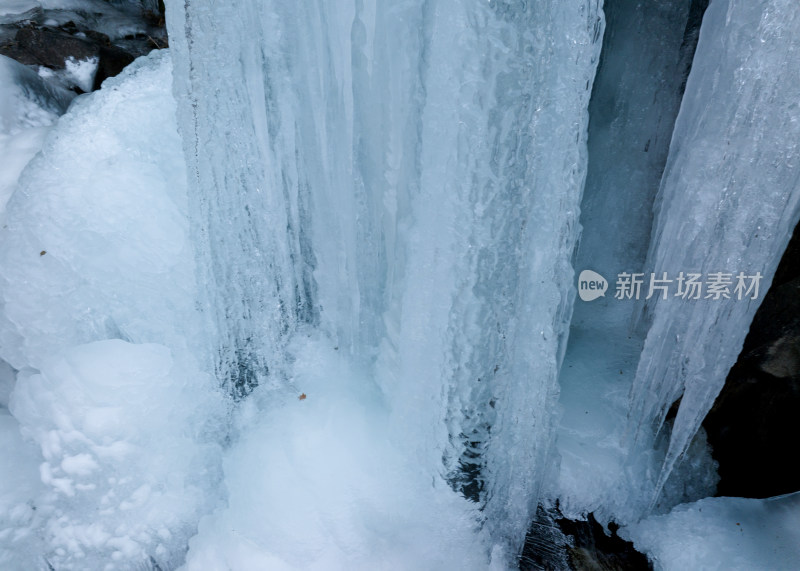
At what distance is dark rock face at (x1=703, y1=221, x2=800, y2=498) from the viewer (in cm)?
188

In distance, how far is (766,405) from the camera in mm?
1976

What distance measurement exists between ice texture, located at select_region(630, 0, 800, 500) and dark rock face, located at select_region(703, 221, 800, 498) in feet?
0.80

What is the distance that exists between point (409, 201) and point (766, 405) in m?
1.52

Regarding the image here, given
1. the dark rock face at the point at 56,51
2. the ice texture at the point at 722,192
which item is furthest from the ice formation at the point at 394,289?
the dark rock face at the point at 56,51

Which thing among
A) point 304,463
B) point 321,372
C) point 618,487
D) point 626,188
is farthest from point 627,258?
point 304,463

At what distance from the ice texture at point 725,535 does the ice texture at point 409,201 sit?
51 centimetres

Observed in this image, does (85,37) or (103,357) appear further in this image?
(85,37)

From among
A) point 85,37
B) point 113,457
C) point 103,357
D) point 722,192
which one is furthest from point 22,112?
point 722,192

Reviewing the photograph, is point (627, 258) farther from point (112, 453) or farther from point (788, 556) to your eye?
point (112, 453)

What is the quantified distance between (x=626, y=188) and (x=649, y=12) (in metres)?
0.66

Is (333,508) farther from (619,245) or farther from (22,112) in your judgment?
(22,112)

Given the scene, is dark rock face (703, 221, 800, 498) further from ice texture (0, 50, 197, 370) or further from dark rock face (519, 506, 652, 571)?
ice texture (0, 50, 197, 370)

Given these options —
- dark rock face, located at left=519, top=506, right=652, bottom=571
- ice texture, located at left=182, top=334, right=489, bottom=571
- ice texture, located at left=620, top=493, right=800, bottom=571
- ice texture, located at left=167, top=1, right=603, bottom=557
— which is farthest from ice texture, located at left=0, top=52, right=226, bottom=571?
ice texture, located at left=620, top=493, right=800, bottom=571

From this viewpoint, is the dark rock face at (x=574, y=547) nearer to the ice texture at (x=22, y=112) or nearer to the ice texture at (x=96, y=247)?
the ice texture at (x=96, y=247)
